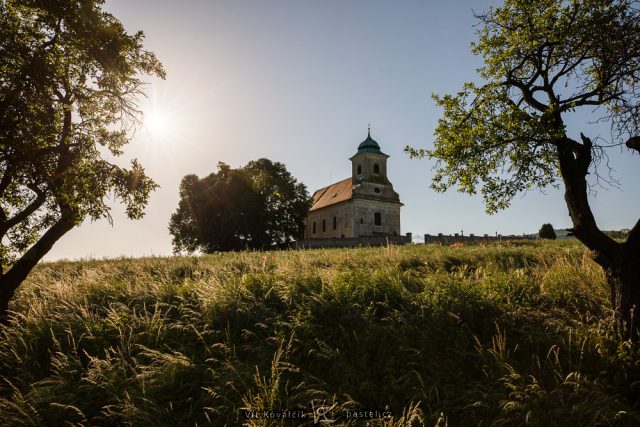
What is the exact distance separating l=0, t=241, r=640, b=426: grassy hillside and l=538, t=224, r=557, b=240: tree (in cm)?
2874

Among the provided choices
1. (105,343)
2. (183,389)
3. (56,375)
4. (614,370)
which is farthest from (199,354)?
(614,370)

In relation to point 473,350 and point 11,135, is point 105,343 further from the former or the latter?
point 473,350

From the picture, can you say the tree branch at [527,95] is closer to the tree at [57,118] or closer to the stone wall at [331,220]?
the tree at [57,118]

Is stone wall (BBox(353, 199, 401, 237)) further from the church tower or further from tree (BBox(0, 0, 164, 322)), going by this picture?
tree (BBox(0, 0, 164, 322))

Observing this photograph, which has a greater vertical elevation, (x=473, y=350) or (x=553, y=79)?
(x=553, y=79)

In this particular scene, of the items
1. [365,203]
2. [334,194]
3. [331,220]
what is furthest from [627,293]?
[334,194]

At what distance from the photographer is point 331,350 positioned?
5109mm

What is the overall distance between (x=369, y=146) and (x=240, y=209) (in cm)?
2331

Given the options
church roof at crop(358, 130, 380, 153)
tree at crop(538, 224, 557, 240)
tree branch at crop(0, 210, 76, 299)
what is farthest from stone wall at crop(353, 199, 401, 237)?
tree branch at crop(0, 210, 76, 299)

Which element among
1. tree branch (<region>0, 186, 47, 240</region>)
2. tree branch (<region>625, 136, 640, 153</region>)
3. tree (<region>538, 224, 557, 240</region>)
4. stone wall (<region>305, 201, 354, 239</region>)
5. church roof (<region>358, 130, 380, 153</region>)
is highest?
church roof (<region>358, 130, 380, 153</region>)

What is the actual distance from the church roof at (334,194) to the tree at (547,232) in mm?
21516

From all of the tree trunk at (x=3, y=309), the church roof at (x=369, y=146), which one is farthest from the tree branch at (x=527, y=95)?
the church roof at (x=369, y=146)

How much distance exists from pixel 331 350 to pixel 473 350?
2.15 metres

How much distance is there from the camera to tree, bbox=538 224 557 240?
31.7 m
